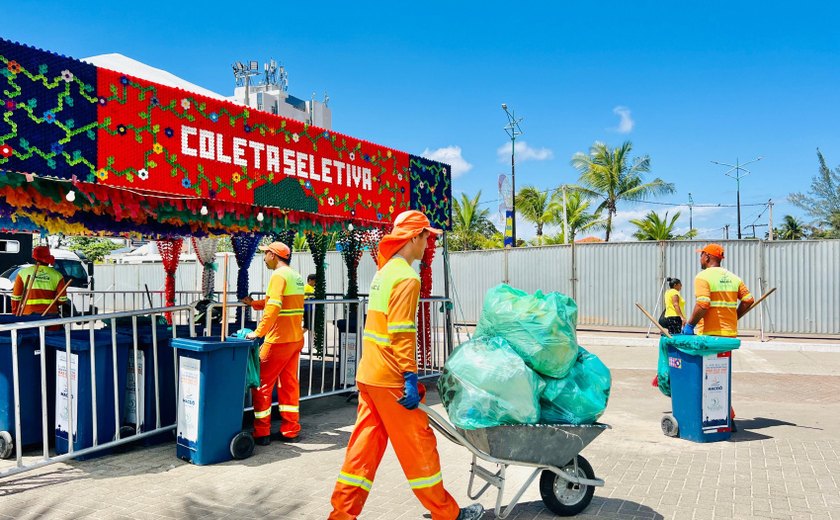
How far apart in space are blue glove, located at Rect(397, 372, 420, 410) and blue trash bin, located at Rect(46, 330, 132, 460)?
3.02m

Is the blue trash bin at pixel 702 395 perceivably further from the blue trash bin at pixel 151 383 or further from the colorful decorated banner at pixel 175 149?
the blue trash bin at pixel 151 383

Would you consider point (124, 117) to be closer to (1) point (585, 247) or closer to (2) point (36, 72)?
(2) point (36, 72)

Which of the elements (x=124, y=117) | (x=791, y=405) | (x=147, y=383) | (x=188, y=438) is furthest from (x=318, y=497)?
(x=791, y=405)

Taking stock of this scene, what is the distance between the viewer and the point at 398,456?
3.61m

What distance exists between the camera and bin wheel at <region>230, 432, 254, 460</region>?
17.4 feet

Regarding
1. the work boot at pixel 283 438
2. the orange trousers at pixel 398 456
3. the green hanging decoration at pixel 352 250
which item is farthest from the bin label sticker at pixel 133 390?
the green hanging decoration at pixel 352 250

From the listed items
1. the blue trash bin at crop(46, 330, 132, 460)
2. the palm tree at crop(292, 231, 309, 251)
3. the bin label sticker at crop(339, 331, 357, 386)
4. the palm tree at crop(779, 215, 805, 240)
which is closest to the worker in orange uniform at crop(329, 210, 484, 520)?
the blue trash bin at crop(46, 330, 132, 460)

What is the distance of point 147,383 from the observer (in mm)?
5676

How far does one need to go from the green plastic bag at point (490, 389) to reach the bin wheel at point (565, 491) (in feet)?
1.80

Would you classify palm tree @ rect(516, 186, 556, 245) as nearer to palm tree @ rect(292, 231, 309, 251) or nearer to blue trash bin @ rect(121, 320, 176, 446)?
palm tree @ rect(292, 231, 309, 251)

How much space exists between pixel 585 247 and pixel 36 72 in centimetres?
1545

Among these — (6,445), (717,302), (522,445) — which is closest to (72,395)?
(6,445)

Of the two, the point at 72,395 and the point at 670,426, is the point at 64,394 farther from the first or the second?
the point at 670,426

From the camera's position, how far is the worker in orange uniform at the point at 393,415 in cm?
356
